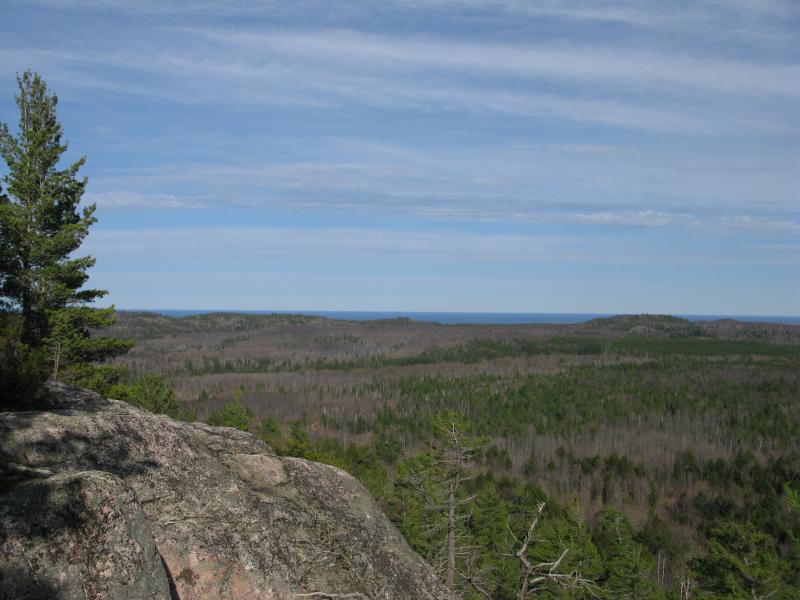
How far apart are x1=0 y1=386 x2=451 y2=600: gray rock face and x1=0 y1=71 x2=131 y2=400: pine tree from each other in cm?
1646

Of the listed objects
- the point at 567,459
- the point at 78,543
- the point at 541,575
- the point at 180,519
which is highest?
the point at 78,543

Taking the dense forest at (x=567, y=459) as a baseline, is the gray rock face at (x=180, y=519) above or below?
above

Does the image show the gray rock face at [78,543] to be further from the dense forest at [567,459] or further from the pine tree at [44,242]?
the pine tree at [44,242]

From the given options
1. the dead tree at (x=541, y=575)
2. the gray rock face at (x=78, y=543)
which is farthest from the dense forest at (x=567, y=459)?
the gray rock face at (x=78, y=543)

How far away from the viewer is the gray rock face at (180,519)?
18.1 feet

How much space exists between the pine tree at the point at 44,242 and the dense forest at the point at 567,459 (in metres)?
3.80

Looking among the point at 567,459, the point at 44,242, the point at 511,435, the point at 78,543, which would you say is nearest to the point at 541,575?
the point at 78,543

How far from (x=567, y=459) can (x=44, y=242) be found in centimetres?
9176

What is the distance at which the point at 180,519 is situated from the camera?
26.1ft

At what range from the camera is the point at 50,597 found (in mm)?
5109

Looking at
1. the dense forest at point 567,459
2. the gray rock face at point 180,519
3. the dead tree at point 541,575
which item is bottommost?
the dense forest at point 567,459

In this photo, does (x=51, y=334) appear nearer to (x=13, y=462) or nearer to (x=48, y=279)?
(x=48, y=279)

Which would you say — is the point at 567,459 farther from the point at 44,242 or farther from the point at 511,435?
the point at 44,242

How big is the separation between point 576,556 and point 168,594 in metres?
32.4
